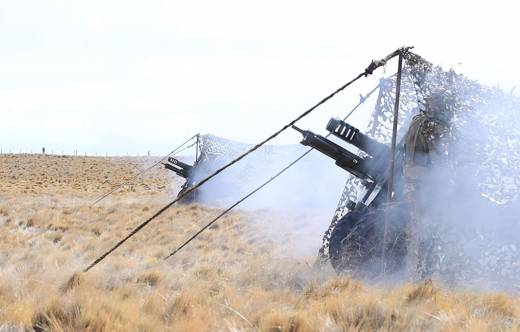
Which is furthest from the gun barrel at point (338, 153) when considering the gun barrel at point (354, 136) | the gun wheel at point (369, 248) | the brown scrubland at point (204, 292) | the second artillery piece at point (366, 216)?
the brown scrubland at point (204, 292)

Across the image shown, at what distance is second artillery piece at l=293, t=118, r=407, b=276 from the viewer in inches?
311

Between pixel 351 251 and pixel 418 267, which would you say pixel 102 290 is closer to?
pixel 351 251

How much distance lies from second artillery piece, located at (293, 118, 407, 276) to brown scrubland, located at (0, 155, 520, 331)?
53cm

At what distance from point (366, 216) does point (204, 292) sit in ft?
9.36

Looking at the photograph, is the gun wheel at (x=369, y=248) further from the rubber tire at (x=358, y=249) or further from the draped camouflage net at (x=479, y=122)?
the draped camouflage net at (x=479, y=122)

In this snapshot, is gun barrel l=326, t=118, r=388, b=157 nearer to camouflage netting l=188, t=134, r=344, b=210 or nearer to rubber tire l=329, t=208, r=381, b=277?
rubber tire l=329, t=208, r=381, b=277

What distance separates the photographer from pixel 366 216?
824cm

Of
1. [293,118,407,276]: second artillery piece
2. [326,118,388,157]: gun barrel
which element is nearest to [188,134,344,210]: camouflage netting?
[293,118,407,276]: second artillery piece

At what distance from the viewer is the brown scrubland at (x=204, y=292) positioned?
5.09 meters

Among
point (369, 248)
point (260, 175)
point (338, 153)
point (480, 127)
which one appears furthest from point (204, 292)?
point (260, 175)

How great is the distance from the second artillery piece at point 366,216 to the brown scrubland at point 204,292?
20.8 inches

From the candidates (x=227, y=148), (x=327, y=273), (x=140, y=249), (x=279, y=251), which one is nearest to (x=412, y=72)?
(x=327, y=273)

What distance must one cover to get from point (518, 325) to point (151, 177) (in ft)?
165

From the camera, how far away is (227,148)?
25984mm
